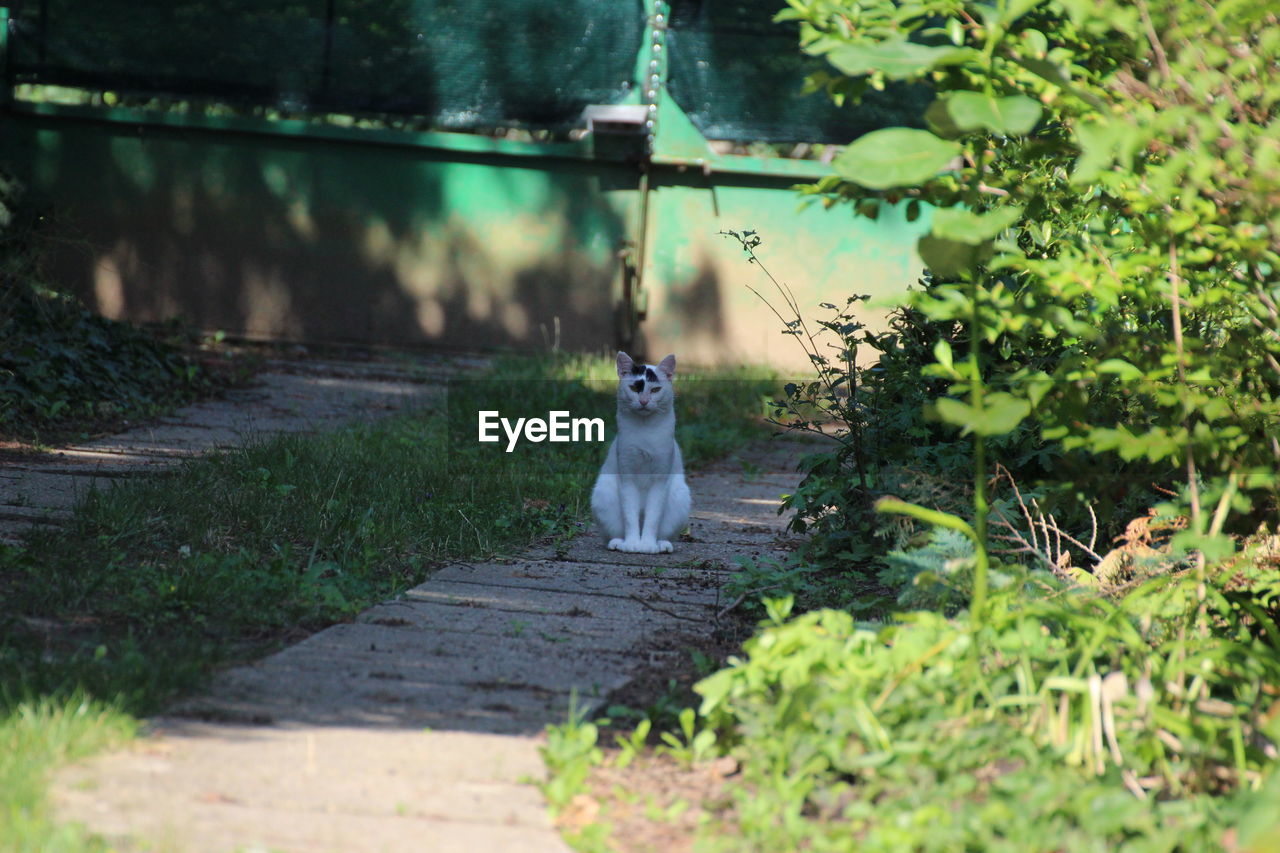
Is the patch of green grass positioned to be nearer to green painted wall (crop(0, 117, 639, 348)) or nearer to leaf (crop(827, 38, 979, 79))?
leaf (crop(827, 38, 979, 79))

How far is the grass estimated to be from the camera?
2676mm

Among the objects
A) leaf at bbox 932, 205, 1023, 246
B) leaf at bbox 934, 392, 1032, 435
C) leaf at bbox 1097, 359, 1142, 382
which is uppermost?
leaf at bbox 932, 205, 1023, 246

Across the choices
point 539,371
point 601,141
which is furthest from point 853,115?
point 539,371

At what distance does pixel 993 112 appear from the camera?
7.16ft

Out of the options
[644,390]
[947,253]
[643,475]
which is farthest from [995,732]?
[644,390]

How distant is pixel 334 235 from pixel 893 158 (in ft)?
25.1

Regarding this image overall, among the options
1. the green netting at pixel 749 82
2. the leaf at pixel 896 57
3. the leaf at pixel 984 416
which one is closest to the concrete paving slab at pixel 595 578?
the leaf at pixel 984 416

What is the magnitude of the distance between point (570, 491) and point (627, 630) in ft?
6.67

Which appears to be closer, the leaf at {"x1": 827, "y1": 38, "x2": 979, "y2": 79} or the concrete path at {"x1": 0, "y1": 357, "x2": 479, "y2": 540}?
the leaf at {"x1": 827, "y1": 38, "x2": 979, "y2": 79}

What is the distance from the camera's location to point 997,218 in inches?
88.7

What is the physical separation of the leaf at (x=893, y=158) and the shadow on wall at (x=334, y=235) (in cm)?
699

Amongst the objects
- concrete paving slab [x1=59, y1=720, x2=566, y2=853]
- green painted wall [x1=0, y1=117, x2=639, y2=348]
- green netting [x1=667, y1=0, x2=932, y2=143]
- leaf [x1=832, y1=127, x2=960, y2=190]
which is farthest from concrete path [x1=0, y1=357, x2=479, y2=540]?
leaf [x1=832, y1=127, x2=960, y2=190]

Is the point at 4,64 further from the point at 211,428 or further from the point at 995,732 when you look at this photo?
the point at 995,732

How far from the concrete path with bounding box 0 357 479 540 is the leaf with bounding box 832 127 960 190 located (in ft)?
10.4
